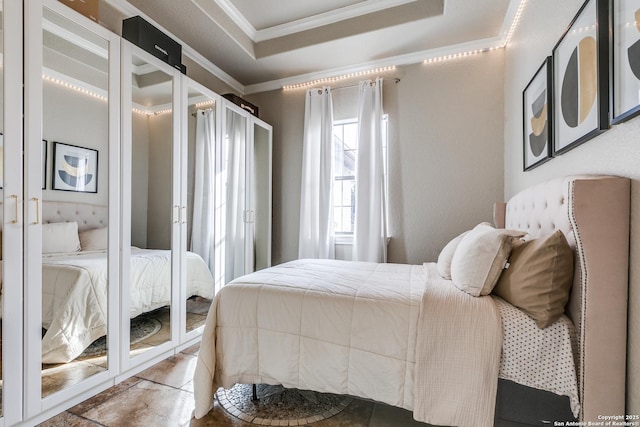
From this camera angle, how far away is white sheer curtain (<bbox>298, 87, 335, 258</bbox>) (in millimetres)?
3387

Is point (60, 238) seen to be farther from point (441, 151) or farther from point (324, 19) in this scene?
point (441, 151)

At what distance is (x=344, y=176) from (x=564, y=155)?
86.1 inches

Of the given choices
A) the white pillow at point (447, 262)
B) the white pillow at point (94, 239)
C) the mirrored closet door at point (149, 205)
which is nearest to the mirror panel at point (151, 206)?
the mirrored closet door at point (149, 205)

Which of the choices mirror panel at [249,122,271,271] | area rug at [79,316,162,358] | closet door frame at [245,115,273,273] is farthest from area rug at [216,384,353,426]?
mirror panel at [249,122,271,271]

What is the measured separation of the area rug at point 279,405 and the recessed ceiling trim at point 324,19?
3.12m

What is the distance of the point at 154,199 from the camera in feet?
7.10

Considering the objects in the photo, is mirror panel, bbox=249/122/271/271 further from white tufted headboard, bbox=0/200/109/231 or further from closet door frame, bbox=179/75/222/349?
white tufted headboard, bbox=0/200/109/231

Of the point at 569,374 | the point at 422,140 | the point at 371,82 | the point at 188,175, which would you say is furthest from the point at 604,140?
the point at 188,175

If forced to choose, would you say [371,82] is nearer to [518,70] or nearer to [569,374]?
[518,70]

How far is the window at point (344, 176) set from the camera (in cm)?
348

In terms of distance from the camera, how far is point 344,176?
3.51 metres

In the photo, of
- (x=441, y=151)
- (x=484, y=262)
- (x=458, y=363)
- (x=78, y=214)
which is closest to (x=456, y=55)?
(x=441, y=151)

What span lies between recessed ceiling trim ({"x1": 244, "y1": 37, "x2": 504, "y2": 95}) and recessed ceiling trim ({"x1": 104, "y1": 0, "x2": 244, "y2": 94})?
27cm

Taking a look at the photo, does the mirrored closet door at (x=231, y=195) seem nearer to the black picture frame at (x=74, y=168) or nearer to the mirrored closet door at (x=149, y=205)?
the mirrored closet door at (x=149, y=205)
